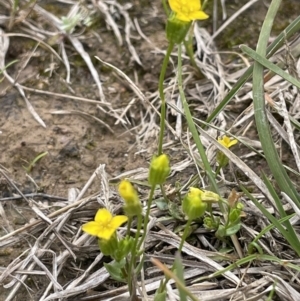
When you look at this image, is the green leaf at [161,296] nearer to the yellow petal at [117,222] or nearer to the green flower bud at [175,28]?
the yellow petal at [117,222]

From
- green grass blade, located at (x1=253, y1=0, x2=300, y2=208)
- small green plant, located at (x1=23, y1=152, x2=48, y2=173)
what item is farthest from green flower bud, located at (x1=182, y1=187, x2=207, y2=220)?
small green plant, located at (x1=23, y1=152, x2=48, y2=173)

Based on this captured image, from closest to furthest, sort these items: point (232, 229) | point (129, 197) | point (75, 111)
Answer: point (129, 197) < point (232, 229) < point (75, 111)

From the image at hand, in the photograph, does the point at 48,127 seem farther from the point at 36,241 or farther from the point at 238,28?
the point at 238,28

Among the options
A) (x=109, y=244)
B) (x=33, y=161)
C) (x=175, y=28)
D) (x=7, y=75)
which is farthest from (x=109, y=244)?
(x=7, y=75)

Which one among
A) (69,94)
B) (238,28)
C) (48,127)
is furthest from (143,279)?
(238,28)

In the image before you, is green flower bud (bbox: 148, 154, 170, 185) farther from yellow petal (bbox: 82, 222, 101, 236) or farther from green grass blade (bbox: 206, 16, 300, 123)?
green grass blade (bbox: 206, 16, 300, 123)

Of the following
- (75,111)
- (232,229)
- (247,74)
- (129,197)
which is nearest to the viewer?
(129,197)

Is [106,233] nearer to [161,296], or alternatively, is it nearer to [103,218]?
[103,218]
